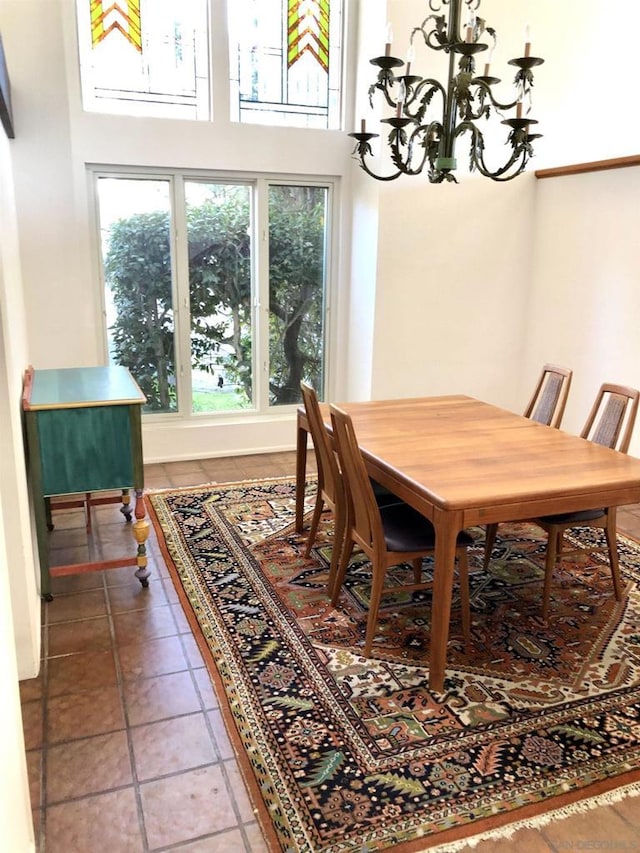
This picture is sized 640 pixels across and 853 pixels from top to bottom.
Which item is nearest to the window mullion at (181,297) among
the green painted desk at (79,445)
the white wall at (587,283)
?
the green painted desk at (79,445)

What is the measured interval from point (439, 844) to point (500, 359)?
13.0ft

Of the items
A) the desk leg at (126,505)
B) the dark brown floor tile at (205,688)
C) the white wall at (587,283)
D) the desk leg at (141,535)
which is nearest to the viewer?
the dark brown floor tile at (205,688)

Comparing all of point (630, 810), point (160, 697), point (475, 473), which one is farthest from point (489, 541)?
point (160, 697)

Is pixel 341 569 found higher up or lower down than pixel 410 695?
higher up

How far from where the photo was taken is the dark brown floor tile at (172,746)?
1.98 meters

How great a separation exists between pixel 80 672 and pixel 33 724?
28 cm

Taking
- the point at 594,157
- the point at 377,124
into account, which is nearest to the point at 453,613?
the point at 377,124

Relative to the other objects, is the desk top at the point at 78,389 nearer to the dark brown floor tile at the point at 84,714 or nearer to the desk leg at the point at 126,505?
the desk leg at the point at 126,505

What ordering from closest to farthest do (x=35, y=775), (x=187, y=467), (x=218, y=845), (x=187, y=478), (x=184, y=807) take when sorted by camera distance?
(x=218, y=845) < (x=184, y=807) < (x=35, y=775) < (x=187, y=478) < (x=187, y=467)

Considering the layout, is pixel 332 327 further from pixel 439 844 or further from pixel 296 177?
pixel 439 844

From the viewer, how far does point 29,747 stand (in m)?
2.05

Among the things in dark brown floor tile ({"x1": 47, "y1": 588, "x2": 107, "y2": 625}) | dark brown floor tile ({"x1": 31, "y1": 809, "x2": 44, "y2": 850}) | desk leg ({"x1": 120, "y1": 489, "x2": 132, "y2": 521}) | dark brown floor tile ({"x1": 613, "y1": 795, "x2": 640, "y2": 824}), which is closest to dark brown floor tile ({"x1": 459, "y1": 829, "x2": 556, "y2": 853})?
dark brown floor tile ({"x1": 613, "y1": 795, "x2": 640, "y2": 824})

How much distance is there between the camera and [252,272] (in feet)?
15.7

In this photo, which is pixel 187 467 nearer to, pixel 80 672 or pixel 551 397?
pixel 80 672
